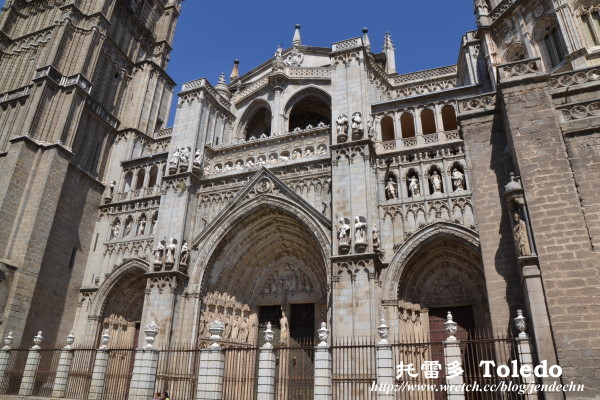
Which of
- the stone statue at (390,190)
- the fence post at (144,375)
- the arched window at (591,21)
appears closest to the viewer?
the fence post at (144,375)

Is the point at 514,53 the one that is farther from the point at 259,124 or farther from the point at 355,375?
the point at 355,375

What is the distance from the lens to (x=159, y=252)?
18.1 meters

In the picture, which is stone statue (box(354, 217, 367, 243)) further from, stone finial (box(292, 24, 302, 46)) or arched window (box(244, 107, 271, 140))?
stone finial (box(292, 24, 302, 46))

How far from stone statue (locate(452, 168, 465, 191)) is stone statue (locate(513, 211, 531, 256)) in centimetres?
446

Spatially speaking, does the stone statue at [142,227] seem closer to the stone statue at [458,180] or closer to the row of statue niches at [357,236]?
the row of statue niches at [357,236]

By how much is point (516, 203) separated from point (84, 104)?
816 inches

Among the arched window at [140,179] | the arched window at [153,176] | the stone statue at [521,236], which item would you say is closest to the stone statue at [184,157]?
the arched window at [153,176]

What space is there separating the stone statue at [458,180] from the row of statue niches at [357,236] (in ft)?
10.5

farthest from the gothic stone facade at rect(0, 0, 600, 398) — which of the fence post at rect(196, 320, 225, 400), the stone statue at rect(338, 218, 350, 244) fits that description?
the fence post at rect(196, 320, 225, 400)

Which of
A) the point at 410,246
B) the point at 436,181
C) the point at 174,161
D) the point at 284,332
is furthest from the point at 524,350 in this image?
the point at 174,161

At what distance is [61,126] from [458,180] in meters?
18.2

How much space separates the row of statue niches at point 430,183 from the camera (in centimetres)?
1545

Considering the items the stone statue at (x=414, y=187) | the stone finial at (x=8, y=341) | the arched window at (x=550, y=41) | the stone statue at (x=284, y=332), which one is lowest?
the stone finial at (x=8, y=341)

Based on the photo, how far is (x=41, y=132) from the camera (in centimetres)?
2092
